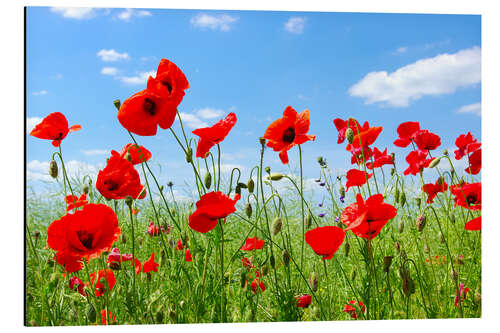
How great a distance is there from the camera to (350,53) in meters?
2.15

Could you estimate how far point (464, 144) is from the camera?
215cm

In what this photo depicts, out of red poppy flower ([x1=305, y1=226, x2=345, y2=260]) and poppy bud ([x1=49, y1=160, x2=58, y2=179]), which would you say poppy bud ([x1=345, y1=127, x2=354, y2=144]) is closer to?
red poppy flower ([x1=305, y1=226, x2=345, y2=260])

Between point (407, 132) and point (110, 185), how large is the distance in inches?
49.4

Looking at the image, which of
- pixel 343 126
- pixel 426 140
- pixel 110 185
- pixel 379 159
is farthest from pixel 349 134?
pixel 110 185

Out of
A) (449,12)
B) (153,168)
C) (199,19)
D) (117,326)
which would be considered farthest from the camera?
(449,12)

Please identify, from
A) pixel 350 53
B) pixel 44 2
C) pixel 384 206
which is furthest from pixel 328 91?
pixel 44 2

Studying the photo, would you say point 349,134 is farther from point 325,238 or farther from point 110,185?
A: point 110,185

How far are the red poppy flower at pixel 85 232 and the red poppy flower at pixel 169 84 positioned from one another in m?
0.42

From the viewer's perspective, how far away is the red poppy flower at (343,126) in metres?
1.97

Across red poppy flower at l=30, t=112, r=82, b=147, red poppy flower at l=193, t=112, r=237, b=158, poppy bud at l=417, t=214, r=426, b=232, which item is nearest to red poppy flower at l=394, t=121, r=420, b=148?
poppy bud at l=417, t=214, r=426, b=232

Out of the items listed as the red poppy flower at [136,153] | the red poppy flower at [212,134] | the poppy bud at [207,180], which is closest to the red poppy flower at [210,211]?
the poppy bud at [207,180]

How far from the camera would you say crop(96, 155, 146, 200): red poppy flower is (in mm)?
1605
